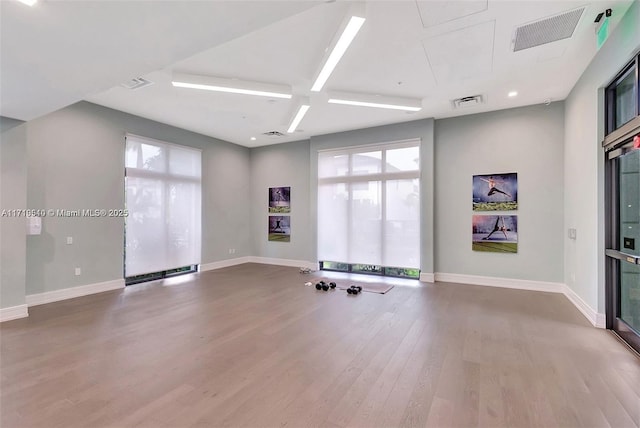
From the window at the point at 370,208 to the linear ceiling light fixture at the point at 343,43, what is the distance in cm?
316

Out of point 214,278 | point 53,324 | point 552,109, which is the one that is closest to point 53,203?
point 53,324

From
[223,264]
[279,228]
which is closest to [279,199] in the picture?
[279,228]

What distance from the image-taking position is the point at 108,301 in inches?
188

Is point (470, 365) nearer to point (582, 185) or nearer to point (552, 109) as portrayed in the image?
point (582, 185)

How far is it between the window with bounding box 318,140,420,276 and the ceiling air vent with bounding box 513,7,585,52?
10.0ft

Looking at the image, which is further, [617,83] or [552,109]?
[552,109]

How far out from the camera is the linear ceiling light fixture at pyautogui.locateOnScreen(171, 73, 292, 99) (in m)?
4.11

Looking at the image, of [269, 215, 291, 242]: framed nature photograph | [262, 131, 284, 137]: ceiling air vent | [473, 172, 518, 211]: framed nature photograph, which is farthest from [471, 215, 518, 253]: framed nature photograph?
[262, 131, 284, 137]: ceiling air vent

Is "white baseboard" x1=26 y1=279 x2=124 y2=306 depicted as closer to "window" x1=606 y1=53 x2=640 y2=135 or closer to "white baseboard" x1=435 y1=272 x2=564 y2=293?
"white baseboard" x1=435 y1=272 x2=564 y2=293

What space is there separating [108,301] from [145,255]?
1439 mm

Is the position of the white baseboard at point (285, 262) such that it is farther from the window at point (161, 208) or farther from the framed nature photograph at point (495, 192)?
the framed nature photograph at point (495, 192)

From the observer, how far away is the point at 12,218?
401 cm

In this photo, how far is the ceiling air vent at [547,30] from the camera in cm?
301

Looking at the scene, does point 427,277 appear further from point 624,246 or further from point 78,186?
point 78,186
